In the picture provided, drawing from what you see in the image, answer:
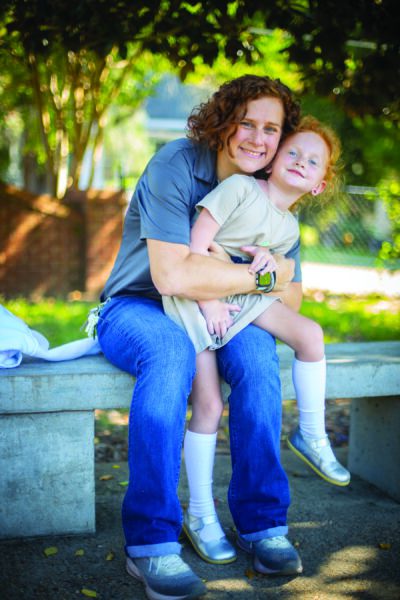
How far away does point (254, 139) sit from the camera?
2.85 meters

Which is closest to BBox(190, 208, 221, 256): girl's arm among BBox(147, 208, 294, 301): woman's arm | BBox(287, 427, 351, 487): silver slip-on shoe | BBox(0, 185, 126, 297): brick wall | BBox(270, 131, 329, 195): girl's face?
BBox(147, 208, 294, 301): woman's arm

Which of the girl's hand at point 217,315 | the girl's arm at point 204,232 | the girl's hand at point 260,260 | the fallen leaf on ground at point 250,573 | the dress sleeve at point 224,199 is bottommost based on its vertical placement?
the fallen leaf on ground at point 250,573

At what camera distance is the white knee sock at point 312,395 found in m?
2.79

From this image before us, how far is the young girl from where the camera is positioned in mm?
2658

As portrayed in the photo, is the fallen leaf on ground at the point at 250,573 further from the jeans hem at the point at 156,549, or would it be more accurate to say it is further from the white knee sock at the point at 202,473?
the jeans hem at the point at 156,549

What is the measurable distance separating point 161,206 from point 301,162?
2.20 feet

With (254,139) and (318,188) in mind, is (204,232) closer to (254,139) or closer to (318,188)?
(254,139)

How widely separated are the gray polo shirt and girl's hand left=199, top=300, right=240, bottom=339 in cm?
28

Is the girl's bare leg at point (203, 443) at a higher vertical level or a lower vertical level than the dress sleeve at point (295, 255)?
lower

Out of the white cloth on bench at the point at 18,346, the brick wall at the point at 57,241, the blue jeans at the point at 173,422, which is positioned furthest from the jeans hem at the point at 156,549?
the brick wall at the point at 57,241

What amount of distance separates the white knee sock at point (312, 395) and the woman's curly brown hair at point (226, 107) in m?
1.03

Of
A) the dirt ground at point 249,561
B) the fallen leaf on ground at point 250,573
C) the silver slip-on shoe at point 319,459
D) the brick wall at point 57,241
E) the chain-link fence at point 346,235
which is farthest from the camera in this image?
the chain-link fence at point 346,235

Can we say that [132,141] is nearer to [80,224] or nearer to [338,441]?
[80,224]

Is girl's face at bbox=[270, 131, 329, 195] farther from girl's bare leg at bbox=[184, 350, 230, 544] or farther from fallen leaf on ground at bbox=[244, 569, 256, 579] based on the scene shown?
fallen leaf on ground at bbox=[244, 569, 256, 579]
